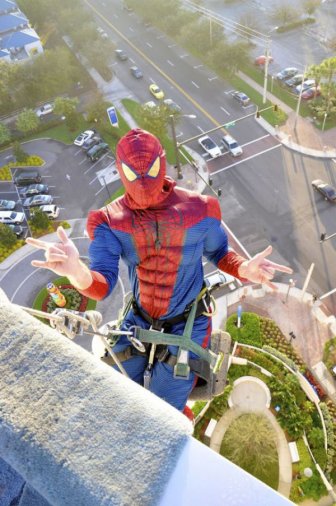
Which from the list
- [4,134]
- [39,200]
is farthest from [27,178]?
Answer: [4,134]

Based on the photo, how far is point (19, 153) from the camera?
38.7 m

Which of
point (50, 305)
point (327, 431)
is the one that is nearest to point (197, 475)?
point (327, 431)

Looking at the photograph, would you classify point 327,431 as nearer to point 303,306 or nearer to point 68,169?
point 303,306

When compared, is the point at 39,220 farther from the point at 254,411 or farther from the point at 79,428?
the point at 79,428

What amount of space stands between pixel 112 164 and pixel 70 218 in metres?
7.02

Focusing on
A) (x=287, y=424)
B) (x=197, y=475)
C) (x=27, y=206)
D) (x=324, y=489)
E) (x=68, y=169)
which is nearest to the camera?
(x=197, y=475)

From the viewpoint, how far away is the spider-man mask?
8172mm

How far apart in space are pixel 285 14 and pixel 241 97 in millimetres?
17858

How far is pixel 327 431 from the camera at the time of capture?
20438mm

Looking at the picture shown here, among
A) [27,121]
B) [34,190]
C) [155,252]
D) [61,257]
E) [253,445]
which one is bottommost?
[253,445]

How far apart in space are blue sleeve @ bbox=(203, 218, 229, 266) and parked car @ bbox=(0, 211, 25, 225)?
89.4ft

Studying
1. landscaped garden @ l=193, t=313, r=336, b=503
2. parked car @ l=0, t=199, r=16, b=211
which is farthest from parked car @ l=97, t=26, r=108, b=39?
landscaped garden @ l=193, t=313, r=336, b=503

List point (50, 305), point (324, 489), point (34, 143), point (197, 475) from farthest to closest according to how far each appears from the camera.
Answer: point (34, 143)
point (50, 305)
point (324, 489)
point (197, 475)

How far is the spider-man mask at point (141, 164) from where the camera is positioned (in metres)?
8.17
